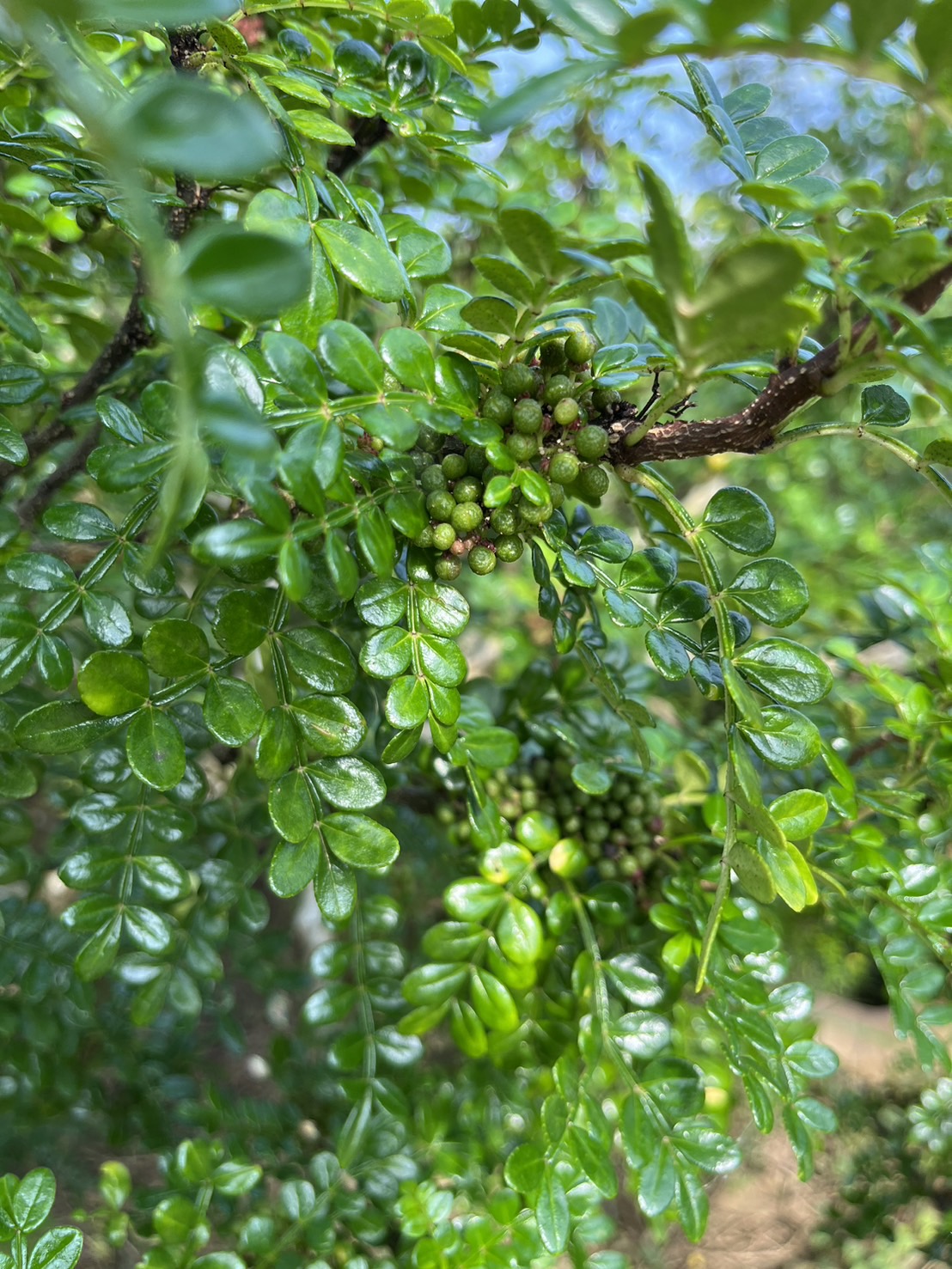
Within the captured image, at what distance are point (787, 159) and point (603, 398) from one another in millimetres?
227

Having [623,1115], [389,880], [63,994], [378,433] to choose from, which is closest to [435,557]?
[378,433]

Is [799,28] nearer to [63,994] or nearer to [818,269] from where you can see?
[818,269]

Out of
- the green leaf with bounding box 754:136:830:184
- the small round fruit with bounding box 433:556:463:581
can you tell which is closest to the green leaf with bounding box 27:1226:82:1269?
the small round fruit with bounding box 433:556:463:581

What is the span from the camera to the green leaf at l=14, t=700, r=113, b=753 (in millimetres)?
657

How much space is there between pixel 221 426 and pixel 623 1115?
2.46 feet

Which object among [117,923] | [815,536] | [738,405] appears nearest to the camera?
[117,923]

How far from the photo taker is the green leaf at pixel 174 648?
61 cm

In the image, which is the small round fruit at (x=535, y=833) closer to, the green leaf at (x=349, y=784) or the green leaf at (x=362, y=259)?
the green leaf at (x=349, y=784)

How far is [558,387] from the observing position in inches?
24.3

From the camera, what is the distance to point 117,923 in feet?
2.48

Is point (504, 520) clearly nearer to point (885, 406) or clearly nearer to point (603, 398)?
point (603, 398)

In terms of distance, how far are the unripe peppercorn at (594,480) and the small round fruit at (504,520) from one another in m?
0.06

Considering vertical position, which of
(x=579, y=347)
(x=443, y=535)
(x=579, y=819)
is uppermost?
(x=579, y=347)

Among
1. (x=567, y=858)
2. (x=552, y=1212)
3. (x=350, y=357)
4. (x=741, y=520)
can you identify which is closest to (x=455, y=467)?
(x=350, y=357)
